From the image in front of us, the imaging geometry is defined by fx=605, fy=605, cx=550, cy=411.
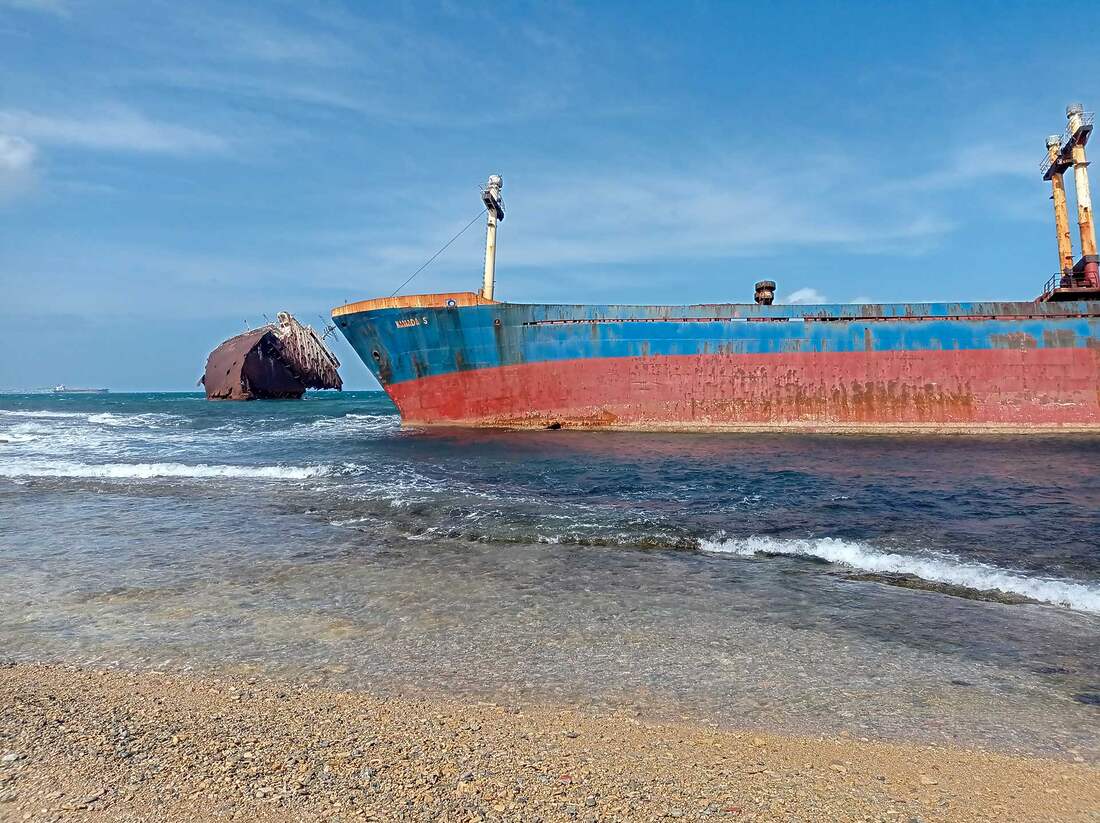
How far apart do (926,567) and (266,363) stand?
59442 mm

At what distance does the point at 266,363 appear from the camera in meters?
56.6

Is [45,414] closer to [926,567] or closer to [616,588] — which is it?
[616,588]

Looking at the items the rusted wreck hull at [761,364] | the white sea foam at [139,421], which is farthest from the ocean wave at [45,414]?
the rusted wreck hull at [761,364]

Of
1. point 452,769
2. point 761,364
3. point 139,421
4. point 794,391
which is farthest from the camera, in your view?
point 139,421

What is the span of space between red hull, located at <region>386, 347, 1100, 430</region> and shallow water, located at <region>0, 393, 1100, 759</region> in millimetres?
8553

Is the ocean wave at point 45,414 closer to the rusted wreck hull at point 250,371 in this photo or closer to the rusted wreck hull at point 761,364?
the rusted wreck hull at point 250,371

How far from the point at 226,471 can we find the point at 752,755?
12225 millimetres

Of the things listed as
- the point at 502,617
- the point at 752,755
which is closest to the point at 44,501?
the point at 502,617

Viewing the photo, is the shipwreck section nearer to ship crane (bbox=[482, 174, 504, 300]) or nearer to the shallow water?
ship crane (bbox=[482, 174, 504, 300])

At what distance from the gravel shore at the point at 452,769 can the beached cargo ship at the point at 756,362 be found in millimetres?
18205

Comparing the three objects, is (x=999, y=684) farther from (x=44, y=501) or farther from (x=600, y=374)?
(x=600, y=374)

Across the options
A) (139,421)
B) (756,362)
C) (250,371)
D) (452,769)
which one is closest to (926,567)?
(452,769)

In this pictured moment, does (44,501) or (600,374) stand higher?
(600,374)

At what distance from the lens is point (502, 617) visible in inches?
170
